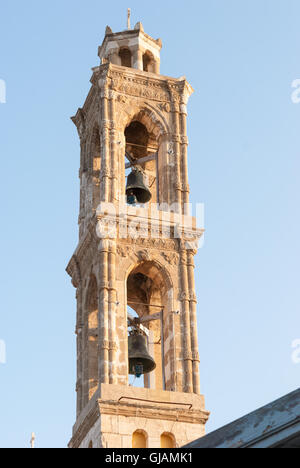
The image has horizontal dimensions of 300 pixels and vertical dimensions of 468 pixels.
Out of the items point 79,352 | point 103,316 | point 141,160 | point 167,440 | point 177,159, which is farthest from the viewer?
point 141,160

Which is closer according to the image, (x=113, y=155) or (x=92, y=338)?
(x=92, y=338)

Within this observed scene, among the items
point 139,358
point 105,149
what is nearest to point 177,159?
point 105,149

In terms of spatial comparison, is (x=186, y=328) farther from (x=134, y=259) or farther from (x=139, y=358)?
(x=134, y=259)

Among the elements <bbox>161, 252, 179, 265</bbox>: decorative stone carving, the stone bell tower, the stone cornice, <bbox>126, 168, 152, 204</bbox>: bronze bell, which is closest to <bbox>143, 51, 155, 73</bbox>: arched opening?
the stone bell tower

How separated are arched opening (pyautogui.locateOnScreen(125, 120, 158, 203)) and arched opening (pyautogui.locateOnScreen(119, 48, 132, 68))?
2.64 meters

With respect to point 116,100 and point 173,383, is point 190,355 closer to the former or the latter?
point 173,383

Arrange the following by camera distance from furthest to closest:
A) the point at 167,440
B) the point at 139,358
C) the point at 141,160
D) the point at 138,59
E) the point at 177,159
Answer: the point at 138,59 < the point at 141,160 < the point at 177,159 < the point at 139,358 < the point at 167,440

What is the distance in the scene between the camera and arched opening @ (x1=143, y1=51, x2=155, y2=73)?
36.7 metres

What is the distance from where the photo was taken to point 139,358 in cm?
2977

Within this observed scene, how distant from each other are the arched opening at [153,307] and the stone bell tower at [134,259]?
0.03 metres

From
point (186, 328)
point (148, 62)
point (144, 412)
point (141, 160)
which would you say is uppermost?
point (148, 62)

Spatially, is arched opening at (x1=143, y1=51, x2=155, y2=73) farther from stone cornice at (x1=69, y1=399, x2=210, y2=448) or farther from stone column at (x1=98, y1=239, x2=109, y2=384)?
stone cornice at (x1=69, y1=399, x2=210, y2=448)

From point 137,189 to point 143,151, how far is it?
279 cm
